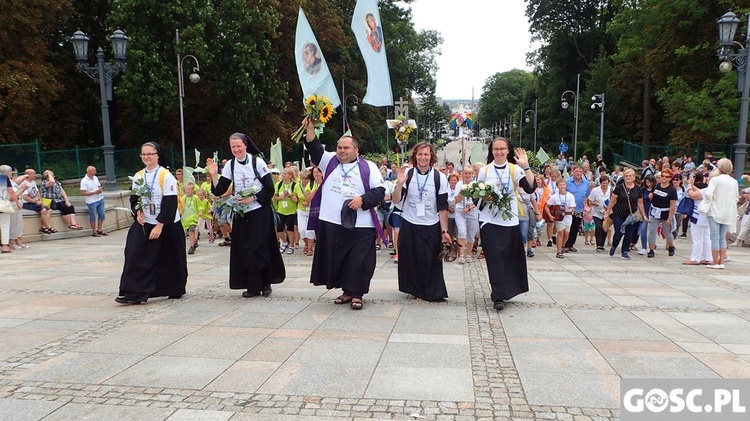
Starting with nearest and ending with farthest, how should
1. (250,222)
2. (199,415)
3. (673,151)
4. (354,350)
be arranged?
1. (199,415)
2. (354,350)
3. (250,222)
4. (673,151)

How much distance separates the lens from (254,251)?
6.77 meters

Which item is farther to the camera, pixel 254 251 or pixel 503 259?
pixel 254 251

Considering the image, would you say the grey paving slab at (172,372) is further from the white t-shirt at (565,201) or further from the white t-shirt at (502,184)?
the white t-shirt at (565,201)

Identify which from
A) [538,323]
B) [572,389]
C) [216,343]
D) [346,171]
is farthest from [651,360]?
[216,343]

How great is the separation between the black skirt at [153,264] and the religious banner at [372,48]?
140 inches

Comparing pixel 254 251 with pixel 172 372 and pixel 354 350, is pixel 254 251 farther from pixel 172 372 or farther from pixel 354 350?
pixel 172 372

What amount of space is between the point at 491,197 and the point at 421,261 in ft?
3.77

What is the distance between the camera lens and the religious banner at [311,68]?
6828 mm

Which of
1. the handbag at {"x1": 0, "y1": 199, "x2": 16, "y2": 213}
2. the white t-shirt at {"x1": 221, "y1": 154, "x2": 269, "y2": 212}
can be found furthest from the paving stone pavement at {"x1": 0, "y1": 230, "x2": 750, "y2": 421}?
the handbag at {"x1": 0, "y1": 199, "x2": 16, "y2": 213}

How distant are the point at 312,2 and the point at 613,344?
32609 millimetres

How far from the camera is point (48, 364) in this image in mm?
4500

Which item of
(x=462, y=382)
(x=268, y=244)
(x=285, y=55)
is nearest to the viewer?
(x=462, y=382)

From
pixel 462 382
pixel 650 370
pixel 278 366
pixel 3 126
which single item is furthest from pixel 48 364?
pixel 3 126

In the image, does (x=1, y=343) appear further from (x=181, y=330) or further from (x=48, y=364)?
(x=181, y=330)
